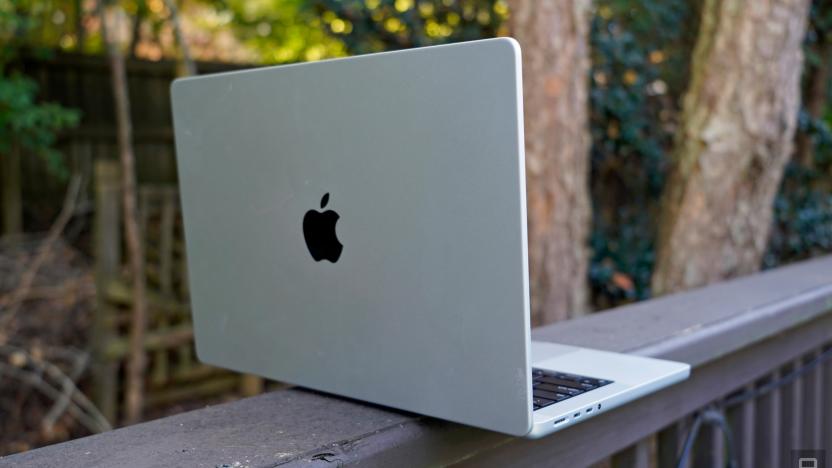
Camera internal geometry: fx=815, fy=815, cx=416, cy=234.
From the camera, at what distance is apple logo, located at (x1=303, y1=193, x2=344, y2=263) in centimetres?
93

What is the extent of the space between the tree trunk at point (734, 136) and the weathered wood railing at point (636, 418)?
256 millimetres

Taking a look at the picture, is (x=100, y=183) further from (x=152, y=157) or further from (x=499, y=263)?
(x=499, y=263)

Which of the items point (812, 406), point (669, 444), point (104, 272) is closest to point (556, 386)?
point (669, 444)

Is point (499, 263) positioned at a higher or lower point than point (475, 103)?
lower

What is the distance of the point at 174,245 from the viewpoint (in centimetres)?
402

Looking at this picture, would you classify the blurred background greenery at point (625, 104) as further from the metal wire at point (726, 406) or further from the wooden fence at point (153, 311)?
the metal wire at point (726, 406)

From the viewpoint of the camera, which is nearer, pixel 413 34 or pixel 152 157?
pixel 413 34

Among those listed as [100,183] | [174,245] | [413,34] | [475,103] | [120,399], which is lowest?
[120,399]

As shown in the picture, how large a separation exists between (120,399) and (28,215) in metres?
2.29

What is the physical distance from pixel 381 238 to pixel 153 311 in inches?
132

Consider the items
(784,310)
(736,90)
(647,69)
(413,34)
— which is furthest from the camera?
(647,69)

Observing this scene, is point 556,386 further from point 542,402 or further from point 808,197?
point 808,197

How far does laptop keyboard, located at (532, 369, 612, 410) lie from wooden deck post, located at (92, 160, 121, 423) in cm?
291

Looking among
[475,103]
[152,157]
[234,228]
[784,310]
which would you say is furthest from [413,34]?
[152,157]
